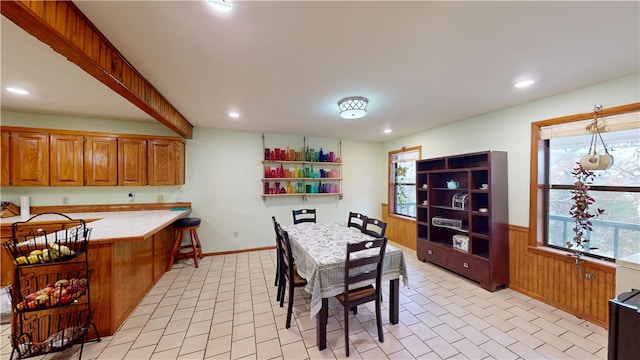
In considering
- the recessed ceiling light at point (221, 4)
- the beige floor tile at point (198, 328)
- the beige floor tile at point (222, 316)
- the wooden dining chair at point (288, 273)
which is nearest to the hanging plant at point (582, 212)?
the wooden dining chair at point (288, 273)

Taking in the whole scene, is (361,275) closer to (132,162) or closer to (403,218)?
(403,218)

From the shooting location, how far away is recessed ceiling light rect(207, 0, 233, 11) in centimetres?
128

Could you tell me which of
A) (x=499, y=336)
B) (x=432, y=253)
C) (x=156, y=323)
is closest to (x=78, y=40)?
(x=156, y=323)

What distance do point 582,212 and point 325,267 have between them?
9.25 ft

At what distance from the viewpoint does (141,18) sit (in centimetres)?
143

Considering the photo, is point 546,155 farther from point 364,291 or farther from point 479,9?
point 364,291

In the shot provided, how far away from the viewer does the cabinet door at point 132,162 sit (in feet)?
11.9

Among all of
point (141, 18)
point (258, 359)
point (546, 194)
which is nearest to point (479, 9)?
point (141, 18)

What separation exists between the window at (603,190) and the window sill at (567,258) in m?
0.11

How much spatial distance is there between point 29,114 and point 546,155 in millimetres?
7465

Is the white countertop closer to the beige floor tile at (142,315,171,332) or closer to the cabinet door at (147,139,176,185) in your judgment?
the cabinet door at (147,139,176,185)

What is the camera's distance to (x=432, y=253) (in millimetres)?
3814

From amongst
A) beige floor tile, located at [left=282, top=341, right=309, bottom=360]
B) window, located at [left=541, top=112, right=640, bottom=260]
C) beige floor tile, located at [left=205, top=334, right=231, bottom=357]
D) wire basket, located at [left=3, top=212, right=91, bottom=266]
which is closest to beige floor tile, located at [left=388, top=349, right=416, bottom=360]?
beige floor tile, located at [left=282, top=341, right=309, bottom=360]

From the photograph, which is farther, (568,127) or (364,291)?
(568,127)
